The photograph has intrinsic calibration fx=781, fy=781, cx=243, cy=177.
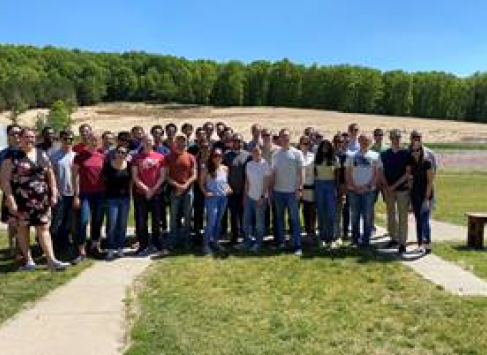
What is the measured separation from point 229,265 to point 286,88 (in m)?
125

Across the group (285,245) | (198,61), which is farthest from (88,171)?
(198,61)

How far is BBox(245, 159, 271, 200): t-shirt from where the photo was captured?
1158 centimetres

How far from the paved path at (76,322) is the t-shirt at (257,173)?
2.57 metres

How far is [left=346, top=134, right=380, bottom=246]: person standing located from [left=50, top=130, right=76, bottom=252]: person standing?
13.6 ft

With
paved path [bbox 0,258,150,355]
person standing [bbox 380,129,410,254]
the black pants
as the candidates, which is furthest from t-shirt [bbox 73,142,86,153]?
person standing [bbox 380,129,410,254]

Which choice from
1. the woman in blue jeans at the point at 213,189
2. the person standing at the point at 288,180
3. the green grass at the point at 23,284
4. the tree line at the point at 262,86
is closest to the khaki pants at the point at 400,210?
the person standing at the point at 288,180

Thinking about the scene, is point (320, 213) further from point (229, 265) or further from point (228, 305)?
point (228, 305)

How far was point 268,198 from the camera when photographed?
471 inches

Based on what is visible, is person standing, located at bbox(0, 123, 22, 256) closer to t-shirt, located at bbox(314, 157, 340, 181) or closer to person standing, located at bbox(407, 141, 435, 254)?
t-shirt, located at bbox(314, 157, 340, 181)

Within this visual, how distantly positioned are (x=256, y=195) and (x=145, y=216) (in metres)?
1.68

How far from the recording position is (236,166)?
1191cm

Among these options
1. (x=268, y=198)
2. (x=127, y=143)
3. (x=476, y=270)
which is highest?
(x=127, y=143)

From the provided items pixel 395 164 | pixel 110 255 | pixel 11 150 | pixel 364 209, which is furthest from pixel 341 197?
pixel 11 150

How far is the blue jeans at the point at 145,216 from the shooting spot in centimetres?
1154
